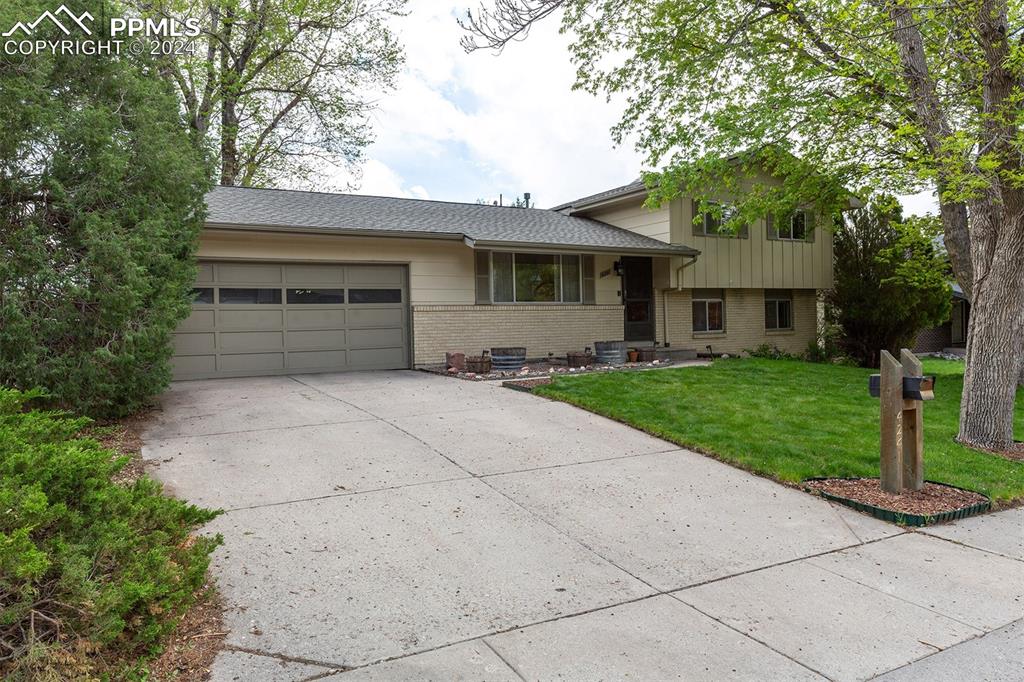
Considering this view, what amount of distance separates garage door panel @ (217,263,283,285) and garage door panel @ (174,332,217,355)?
1.02 metres

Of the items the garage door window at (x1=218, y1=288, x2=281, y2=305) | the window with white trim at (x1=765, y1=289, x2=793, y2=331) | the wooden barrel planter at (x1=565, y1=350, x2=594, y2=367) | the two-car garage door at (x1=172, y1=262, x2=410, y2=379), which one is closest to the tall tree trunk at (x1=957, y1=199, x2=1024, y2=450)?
the wooden barrel planter at (x1=565, y1=350, x2=594, y2=367)

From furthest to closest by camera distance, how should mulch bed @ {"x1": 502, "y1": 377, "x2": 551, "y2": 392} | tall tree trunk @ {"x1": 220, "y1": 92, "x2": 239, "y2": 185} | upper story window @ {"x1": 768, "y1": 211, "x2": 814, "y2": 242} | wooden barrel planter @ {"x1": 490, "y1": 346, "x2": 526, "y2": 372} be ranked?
tall tree trunk @ {"x1": 220, "y1": 92, "x2": 239, "y2": 185}, upper story window @ {"x1": 768, "y1": 211, "x2": 814, "y2": 242}, wooden barrel planter @ {"x1": 490, "y1": 346, "x2": 526, "y2": 372}, mulch bed @ {"x1": 502, "y1": 377, "x2": 551, "y2": 392}

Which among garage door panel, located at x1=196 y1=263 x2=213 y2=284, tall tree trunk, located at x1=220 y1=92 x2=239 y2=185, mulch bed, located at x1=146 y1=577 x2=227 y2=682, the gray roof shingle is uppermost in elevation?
tall tree trunk, located at x1=220 y1=92 x2=239 y2=185

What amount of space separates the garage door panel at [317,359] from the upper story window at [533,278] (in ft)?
10.5

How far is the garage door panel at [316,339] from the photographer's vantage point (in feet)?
41.3

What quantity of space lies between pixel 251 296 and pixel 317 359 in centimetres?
169

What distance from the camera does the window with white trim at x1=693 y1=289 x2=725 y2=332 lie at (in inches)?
687

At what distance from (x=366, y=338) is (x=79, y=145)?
22.0 ft

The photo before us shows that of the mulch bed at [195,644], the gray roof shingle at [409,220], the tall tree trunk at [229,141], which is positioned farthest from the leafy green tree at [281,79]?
the mulch bed at [195,644]

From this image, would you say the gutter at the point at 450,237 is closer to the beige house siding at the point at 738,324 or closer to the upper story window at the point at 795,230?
the beige house siding at the point at 738,324

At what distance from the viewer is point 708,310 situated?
1767cm

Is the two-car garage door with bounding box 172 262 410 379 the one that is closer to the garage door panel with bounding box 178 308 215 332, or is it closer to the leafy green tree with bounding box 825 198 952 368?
the garage door panel with bounding box 178 308 215 332

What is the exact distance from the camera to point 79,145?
7.20 metres

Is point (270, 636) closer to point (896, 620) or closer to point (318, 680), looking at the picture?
point (318, 680)
